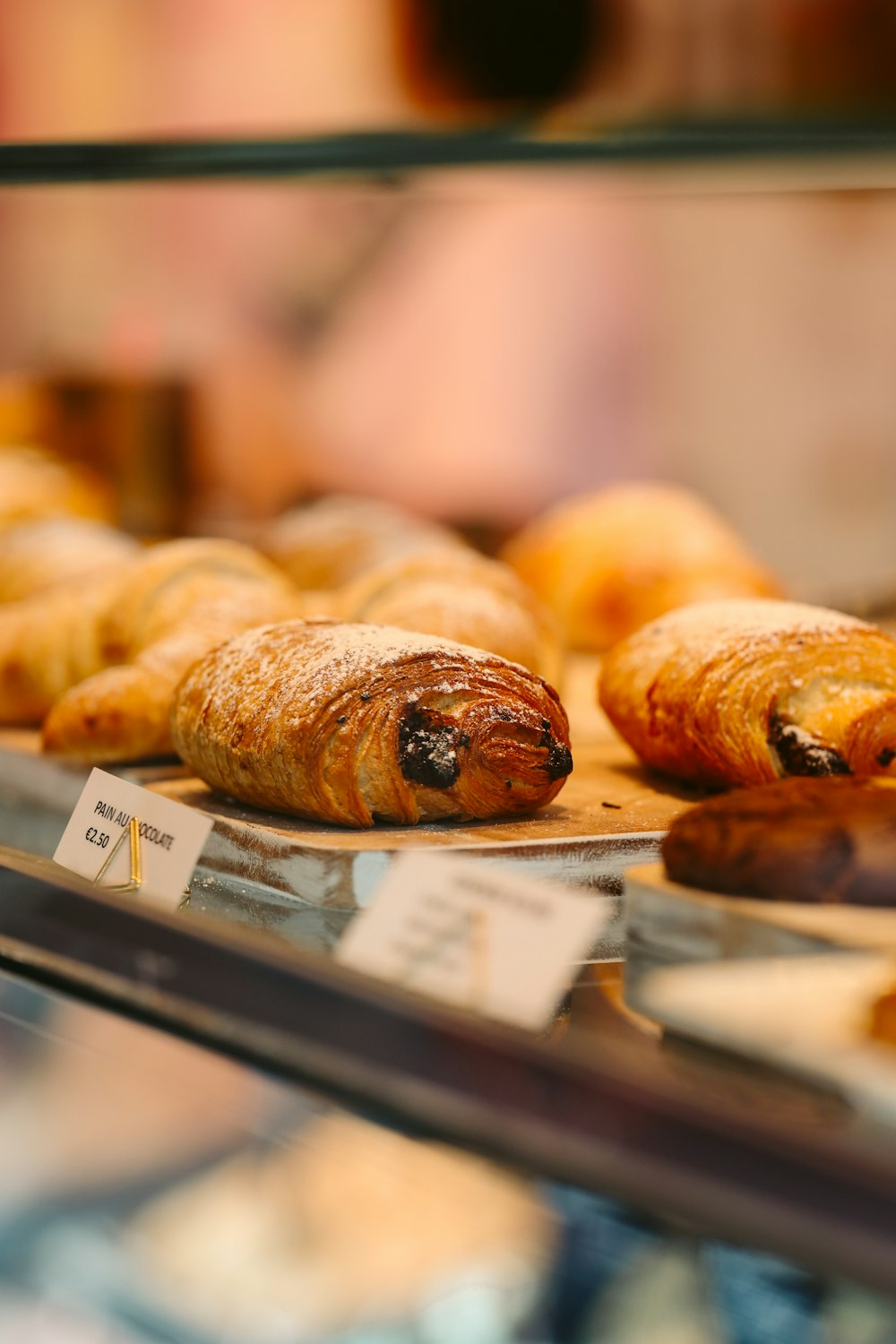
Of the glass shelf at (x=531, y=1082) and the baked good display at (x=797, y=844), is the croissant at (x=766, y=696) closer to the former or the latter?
the baked good display at (x=797, y=844)

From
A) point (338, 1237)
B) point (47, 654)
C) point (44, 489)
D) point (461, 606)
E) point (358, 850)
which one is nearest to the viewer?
point (338, 1237)

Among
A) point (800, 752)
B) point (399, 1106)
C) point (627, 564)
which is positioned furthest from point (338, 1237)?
point (627, 564)

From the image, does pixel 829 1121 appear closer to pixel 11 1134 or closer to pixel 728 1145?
pixel 728 1145

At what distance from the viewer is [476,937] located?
80 cm

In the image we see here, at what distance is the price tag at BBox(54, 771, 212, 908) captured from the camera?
995mm

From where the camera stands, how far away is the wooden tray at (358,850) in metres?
1.15

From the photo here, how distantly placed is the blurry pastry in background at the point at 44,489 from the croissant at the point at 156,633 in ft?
2.86

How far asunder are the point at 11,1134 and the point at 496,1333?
0.42 meters

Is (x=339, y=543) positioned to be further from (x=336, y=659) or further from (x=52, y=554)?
(x=336, y=659)

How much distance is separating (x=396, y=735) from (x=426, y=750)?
27mm

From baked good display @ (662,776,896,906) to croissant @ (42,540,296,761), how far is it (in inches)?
29.0

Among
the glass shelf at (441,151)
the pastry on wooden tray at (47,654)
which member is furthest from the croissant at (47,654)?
the glass shelf at (441,151)

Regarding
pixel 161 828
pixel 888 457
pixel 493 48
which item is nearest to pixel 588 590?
pixel 493 48

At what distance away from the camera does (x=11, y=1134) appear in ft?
3.48
